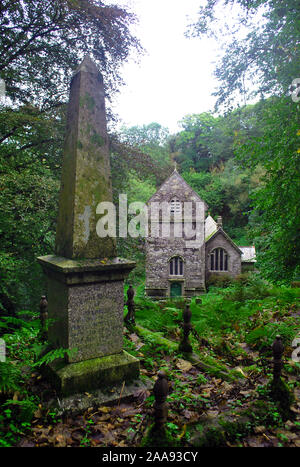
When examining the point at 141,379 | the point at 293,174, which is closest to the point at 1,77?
the point at 293,174

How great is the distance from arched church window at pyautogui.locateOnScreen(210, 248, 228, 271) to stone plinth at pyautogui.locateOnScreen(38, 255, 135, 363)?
26.6m

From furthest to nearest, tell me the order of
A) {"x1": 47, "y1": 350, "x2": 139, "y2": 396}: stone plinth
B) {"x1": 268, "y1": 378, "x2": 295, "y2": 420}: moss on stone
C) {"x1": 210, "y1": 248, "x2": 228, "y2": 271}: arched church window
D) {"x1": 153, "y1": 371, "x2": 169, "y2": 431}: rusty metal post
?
{"x1": 210, "y1": 248, "x2": 228, "y2": 271}: arched church window
{"x1": 47, "y1": 350, "x2": 139, "y2": 396}: stone plinth
{"x1": 268, "y1": 378, "x2": 295, "y2": 420}: moss on stone
{"x1": 153, "y1": 371, "x2": 169, "y2": 431}: rusty metal post

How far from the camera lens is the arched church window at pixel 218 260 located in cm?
2956

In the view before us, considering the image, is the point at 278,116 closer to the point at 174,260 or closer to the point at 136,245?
the point at 136,245

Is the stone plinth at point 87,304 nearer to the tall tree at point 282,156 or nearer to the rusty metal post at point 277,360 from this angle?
the rusty metal post at point 277,360

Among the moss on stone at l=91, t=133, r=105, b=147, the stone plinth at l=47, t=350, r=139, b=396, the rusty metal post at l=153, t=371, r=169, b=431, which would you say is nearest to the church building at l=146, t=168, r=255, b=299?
the moss on stone at l=91, t=133, r=105, b=147

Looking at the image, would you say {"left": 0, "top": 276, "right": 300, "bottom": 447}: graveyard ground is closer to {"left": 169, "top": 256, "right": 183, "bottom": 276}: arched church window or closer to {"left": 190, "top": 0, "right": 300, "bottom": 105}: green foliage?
{"left": 190, "top": 0, "right": 300, "bottom": 105}: green foliage

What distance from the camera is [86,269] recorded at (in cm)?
358

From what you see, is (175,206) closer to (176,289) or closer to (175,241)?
(175,241)

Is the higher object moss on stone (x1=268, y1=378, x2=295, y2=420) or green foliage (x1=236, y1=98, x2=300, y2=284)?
green foliage (x1=236, y1=98, x2=300, y2=284)

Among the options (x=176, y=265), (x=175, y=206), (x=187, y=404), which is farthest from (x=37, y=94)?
(x=176, y=265)

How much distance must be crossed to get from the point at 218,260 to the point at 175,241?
6.12 m

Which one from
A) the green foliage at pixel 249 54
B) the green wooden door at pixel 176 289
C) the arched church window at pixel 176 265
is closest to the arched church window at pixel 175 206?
the arched church window at pixel 176 265

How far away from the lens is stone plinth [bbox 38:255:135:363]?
11.8 ft
